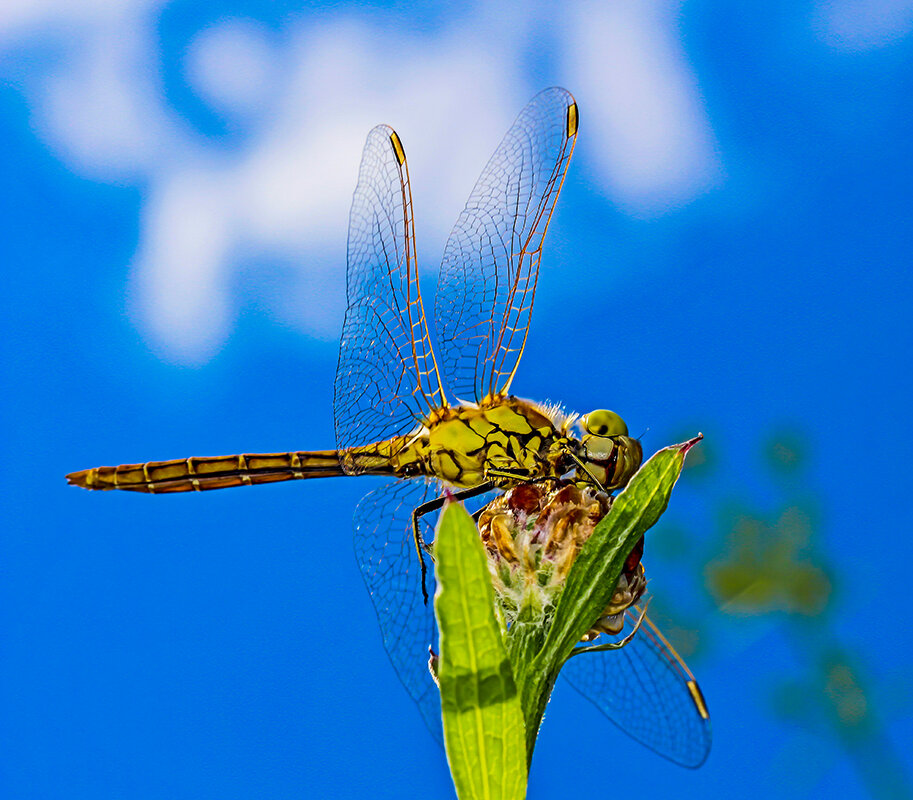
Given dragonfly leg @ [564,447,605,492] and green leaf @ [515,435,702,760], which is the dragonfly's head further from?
green leaf @ [515,435,702,760]

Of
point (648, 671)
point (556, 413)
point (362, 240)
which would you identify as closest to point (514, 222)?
point (362, 240)

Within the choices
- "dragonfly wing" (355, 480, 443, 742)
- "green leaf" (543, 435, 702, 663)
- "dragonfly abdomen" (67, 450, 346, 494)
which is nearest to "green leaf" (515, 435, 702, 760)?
"green leaf" (543, 435, 702, 663)

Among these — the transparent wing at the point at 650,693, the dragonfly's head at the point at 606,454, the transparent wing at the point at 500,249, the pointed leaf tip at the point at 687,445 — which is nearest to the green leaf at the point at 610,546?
the pointed leaf tip at the point at 687,445

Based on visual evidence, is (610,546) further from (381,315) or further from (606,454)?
(381,315)

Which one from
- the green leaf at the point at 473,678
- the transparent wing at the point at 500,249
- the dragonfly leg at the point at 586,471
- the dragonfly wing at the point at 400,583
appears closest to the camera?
the green leaf at the point at 473,678

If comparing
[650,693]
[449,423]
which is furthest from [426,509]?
[650,693]

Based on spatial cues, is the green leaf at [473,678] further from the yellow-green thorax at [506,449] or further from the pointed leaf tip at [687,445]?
the yellow-green thorax at [506,449]
